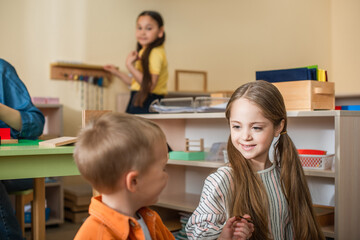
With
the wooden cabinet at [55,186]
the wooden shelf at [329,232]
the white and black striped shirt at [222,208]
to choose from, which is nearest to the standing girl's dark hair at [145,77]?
the wooden cabinet at [55,186]

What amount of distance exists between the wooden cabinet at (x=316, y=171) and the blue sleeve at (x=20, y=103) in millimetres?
989

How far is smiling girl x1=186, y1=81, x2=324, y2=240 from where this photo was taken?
1709 millimetres

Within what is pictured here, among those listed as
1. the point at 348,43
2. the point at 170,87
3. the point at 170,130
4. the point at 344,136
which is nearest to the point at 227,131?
the point at 170,130

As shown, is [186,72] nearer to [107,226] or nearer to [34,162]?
[34,162]

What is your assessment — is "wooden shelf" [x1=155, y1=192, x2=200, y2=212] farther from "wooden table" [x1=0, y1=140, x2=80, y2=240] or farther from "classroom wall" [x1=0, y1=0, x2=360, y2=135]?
"classroom wall" [x1=0, y1=0, x2=360, y2=135]

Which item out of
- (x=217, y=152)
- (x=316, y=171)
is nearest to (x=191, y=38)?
(x=217, y=152)

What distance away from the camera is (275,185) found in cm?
183

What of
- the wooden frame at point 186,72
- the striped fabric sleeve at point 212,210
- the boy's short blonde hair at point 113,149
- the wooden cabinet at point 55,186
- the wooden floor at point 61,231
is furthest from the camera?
the wooden frame at point 186,72

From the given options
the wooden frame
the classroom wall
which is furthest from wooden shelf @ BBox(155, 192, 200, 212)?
the wooden frame

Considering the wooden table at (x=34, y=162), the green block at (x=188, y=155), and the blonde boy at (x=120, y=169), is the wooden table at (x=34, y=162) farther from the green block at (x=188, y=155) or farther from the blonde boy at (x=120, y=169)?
the green block at (x=188, y=155)

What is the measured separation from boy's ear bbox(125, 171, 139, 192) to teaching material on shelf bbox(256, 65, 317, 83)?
5.18 ft

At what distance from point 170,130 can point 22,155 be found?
1.70 meters

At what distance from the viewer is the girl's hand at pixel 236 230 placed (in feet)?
4.98

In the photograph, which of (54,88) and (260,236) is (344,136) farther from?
(54,88)
